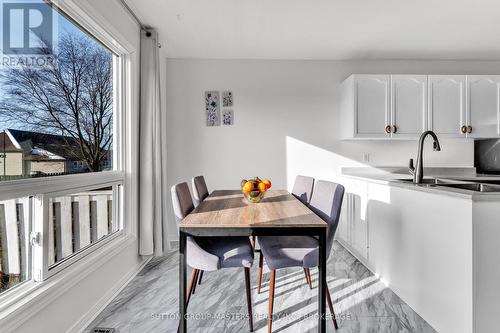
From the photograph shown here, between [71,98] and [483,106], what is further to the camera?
[483,106]

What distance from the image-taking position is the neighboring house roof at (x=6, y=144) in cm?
140

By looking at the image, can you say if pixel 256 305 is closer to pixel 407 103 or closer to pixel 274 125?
pixel 274 125

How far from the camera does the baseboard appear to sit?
1.86 meters

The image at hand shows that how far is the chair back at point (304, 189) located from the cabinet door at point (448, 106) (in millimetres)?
1955

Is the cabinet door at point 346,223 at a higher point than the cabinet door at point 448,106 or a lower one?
lower

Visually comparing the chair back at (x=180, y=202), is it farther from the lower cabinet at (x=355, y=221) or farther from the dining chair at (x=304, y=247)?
the lower cabinet at (x=355, y=221)

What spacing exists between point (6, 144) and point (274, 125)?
2.91 metres

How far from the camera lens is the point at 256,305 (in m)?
2.17

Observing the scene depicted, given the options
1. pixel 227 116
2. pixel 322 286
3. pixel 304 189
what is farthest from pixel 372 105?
pixel 322 286

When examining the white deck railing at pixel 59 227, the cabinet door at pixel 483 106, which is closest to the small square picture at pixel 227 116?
the white deck railing at pixel 59 227

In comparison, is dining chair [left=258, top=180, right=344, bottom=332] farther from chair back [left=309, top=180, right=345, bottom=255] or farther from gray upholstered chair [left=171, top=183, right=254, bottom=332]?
gray upholstered chair [left=171, top=183, right=254, bottom=332]

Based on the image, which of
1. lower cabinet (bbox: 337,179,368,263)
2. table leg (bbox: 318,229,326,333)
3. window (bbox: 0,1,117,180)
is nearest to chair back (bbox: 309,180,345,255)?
table leg (bbox: 318,229,326,333)

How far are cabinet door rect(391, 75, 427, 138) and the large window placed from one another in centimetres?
316

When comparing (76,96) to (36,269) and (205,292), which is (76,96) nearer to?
(36,269)
